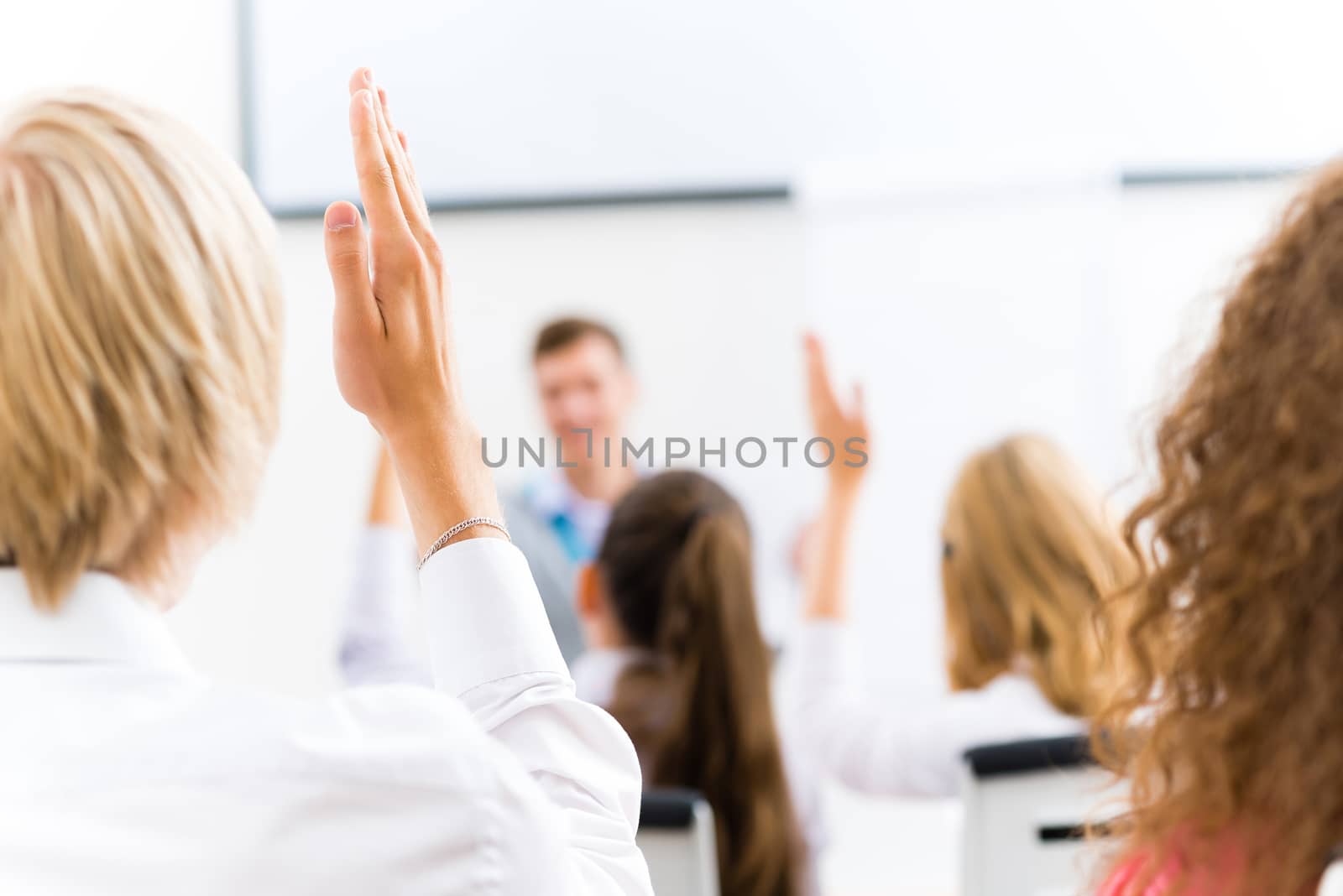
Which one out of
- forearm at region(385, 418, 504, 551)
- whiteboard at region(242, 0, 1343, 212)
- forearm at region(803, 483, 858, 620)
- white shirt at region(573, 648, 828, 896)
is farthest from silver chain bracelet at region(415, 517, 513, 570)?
whiteboard at region(242, 0, 1343, 212)

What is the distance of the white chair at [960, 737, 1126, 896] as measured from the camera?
154 centimetres

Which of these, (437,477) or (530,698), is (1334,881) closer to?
(530,698)

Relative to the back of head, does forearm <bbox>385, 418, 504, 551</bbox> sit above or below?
above

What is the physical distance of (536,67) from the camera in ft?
10.4

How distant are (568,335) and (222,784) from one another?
2.56m

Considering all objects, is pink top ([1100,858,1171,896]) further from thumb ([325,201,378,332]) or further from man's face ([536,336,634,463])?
man's face ([536,336,634,463])

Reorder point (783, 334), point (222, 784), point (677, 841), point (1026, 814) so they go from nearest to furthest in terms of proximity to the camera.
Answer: point (222, 784)
point (677, 841)
point (1026, 814)
point (783, 334)

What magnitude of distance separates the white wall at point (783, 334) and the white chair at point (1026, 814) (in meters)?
1.42

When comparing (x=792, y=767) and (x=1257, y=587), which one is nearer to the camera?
(x=1257, y=587)

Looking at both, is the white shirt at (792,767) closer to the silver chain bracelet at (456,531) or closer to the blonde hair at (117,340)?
the silver chain bracelet at (456,531)

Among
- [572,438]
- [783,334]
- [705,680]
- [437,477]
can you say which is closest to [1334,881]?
[437,477]

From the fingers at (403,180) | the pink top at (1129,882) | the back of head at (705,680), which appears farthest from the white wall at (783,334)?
the fingers at (403,180)

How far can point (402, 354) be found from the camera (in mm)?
762

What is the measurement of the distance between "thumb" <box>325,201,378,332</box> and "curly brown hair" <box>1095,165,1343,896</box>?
53cm
